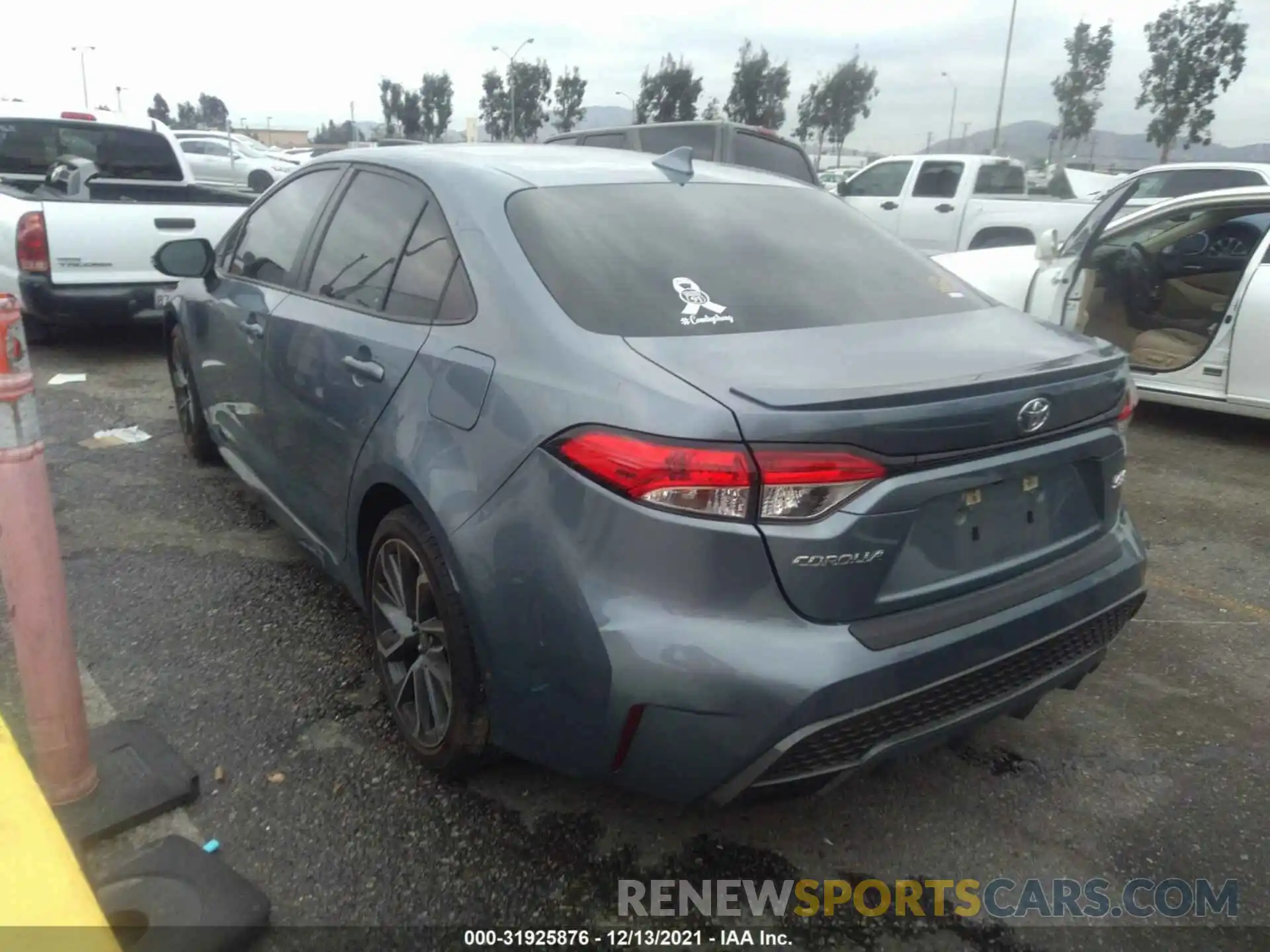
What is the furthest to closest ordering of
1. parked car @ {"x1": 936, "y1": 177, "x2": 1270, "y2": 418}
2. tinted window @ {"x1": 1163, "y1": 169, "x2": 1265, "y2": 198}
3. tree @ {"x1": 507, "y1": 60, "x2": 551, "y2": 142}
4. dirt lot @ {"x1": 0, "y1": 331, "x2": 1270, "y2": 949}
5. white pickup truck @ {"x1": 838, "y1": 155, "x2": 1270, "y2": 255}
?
1. tree @ {"x1": 507, "y1": 60, "x2": 551, "y2": 142}
2. white pickup truck @ {"x1": 838, "y1": 155, "x2": 1270, "y2": 255}
3. tinted window @ {"x1": 1163, "y1": 169, "x2": 1265, "y2": 198}
4. parked car @ {"x1": 936, "y1": 177, "x2": 1270, "y2": 418}
5. dirt lot @ {"x1": 0, "y1": 331, "x2": 1270, "y2": 949}

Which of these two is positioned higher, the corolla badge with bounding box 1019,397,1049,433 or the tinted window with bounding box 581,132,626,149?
the tinted window with bounding box 581,132,626,149

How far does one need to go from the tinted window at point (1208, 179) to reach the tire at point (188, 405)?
9.12 metres

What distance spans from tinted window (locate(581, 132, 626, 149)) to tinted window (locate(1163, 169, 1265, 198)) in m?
5.44

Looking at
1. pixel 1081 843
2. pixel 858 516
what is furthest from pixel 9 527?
pixel 1081 843

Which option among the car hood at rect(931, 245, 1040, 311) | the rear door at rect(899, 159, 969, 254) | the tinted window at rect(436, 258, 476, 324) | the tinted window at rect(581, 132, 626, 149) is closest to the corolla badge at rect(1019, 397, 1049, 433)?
the tinted window at rect(436, 258, 476, 324)

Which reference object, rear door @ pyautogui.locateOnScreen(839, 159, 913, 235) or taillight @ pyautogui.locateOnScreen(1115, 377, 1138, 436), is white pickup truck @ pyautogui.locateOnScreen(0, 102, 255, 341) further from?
rear door @ pyautogui.locateOnScreen(839, 159, 913, 235)

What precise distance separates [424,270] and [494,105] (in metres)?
61.2

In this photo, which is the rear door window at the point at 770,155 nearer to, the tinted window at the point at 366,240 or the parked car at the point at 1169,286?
the parked car at the point at 1169,286

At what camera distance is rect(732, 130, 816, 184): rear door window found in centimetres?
917

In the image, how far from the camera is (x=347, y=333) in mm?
2893

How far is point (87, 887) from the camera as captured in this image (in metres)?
1.50

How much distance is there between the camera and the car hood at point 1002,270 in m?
6.40

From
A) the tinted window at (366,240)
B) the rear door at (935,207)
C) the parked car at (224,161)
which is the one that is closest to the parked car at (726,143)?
the rear door at (935,207)

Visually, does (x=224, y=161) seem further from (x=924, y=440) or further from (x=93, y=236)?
(x=924, y=440)
